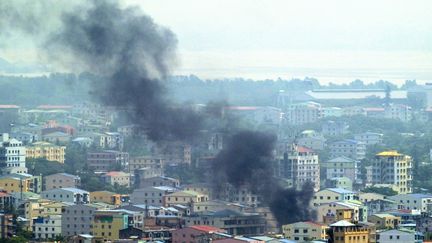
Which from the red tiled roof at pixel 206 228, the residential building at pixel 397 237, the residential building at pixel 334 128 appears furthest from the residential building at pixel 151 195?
the residential building at pixel 334 128

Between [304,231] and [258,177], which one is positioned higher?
[258,177]

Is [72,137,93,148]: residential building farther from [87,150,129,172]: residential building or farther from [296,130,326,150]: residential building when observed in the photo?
[296,130,326,150]: residential building

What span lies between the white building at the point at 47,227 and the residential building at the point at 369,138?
3239cm

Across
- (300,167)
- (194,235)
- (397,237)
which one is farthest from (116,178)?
(397,237)

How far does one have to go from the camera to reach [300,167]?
2680 inches

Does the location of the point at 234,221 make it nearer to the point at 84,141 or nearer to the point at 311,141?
the point at 84,141

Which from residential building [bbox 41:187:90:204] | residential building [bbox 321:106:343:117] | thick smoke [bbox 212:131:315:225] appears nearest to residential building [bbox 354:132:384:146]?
residential building [bbox 321:106:343:117]

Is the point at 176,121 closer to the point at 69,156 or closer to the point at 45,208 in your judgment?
the point at 45,208

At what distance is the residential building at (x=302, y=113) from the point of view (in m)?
101

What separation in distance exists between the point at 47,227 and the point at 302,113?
163ft

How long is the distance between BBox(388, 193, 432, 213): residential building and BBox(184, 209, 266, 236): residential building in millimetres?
6562

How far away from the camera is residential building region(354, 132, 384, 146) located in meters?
87.0

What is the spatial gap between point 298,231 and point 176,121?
29.4 ft

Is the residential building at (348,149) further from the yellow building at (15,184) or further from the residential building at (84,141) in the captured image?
the yellow building at (15,184)
